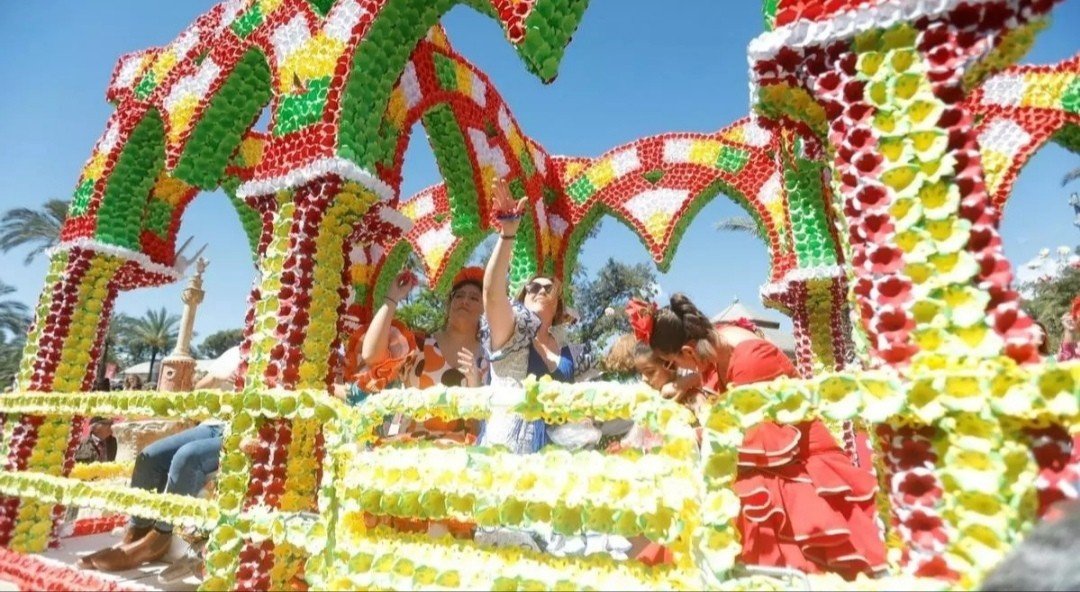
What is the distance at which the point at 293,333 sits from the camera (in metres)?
3.11

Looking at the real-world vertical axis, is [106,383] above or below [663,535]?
above

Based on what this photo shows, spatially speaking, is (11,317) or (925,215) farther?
(11,317)

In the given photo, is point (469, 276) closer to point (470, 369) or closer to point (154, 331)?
point (470, 369)

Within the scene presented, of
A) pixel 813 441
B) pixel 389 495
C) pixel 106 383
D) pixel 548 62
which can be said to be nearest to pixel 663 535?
pixel 389 495

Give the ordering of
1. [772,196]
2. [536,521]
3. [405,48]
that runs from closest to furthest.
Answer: [536,521] < [405,48] < [772,196]

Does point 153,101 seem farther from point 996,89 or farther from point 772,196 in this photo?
point 996,89

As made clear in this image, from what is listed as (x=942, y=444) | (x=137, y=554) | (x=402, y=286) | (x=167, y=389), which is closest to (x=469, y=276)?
(x=402, y=286)

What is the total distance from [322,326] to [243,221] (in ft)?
13.6

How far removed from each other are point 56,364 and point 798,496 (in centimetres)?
490

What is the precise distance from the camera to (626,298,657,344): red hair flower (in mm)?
2914

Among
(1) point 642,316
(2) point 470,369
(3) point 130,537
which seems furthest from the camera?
(3) point 130,537

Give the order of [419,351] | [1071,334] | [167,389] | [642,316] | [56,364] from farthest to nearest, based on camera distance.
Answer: [167,389] < [1071,334] < [56,364] < [419,351] < [642,316]

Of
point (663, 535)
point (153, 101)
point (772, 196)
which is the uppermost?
point (772, 196)

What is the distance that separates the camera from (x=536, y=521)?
170cm
